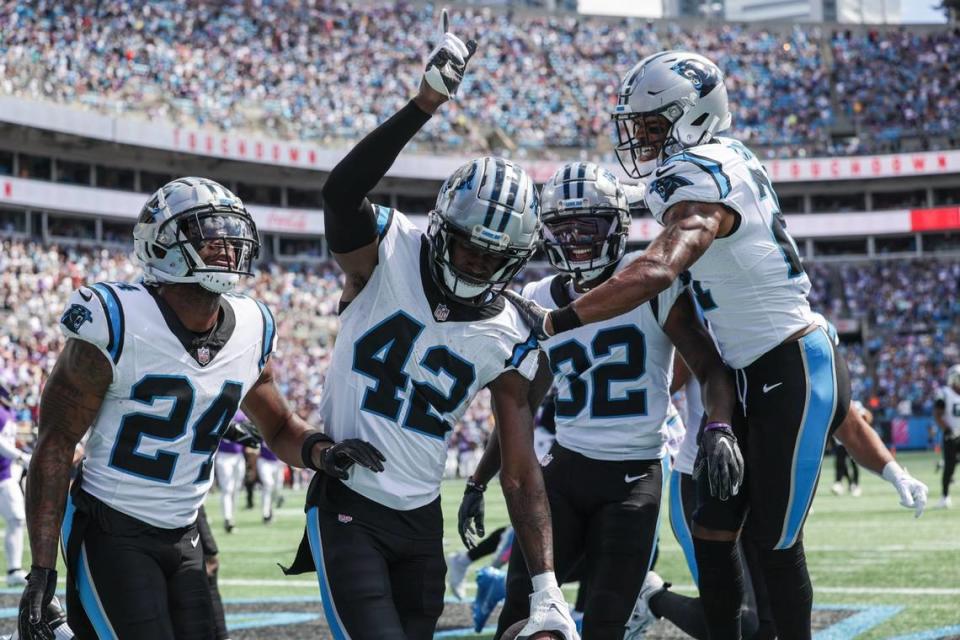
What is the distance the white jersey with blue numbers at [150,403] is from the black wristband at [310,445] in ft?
0.88

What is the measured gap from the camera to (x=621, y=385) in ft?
14.8

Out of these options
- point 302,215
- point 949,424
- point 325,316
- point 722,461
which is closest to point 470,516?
point 722,461

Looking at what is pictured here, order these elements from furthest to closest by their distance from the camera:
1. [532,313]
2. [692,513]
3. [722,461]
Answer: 1. [692,513]
2. [722,461]
3. [532,313]

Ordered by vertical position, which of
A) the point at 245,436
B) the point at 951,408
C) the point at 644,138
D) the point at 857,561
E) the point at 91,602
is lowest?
the point at 857,561

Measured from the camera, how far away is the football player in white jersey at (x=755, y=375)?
3922mm

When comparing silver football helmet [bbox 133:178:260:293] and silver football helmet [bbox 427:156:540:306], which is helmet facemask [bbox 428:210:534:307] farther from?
silver football helmet [bbox 133:178:260:293]

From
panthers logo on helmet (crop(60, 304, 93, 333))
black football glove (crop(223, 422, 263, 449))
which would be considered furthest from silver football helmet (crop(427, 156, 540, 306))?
black football glove (crop(223, 422, 263, 449))

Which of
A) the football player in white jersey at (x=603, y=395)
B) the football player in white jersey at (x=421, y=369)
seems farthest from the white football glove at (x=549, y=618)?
the football player in white jersey at (x=603, y=395)

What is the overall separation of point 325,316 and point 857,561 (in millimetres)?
25186

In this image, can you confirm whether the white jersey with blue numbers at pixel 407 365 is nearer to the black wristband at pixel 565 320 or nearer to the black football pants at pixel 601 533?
the black wristband at pixel 565 320

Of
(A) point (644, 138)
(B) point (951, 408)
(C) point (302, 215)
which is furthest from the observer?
(C) point (302, 215)

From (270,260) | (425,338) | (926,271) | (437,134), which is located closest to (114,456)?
(425,338)

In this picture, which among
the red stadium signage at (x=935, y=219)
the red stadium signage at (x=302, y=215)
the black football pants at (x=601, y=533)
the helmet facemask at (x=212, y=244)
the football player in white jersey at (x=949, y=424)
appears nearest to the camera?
the helmet facemask at (x=212, y=244)

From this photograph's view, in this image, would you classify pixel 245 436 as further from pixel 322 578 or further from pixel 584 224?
pixel 322 578
